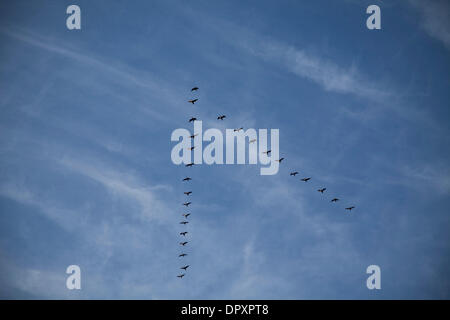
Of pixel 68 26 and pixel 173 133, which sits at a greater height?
pixel 68 26

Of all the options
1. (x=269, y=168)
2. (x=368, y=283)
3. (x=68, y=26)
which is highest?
Result: (x=68, y=26)
